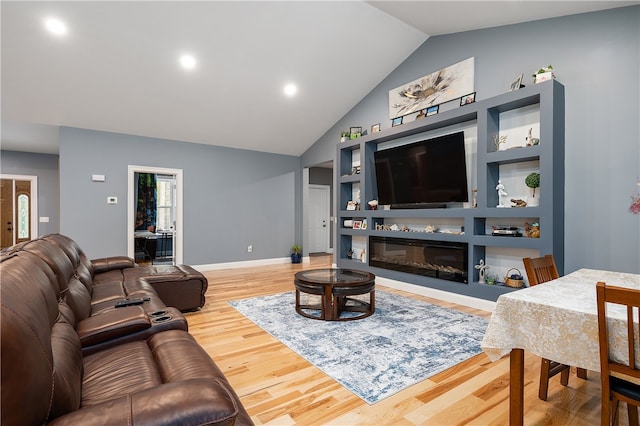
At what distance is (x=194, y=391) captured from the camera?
103 centimetres

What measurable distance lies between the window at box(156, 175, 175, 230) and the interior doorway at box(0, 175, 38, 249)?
263 cm

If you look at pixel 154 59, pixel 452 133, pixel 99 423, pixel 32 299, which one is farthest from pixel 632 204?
pixel 154 59

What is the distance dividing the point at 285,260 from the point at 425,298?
13.0 feet

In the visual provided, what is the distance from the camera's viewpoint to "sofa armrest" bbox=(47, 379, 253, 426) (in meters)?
0.91

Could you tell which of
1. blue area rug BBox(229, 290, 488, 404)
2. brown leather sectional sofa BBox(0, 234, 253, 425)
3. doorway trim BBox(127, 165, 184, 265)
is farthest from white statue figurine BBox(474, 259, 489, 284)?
doorway trim BBox(127, 165, 184, 265)

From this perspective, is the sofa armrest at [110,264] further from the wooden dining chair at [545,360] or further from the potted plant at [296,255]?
the wooden dining chair at [545,360]

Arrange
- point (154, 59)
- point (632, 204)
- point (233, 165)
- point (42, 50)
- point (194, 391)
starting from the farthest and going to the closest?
point (233, 165)
point (154, 59)
point (42, 50)
point (632, 204)
point (194, 391)

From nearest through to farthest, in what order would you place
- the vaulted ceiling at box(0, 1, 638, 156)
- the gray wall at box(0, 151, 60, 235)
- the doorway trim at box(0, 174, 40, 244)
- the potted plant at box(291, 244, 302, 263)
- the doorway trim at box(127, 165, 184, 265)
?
1. the vaulted ceiling at box(0, 1, 638, 156)
2. the doorway trim at box(127, 165, 184, 265)
3. the gray wall at box(0, 151, 60, 235)
4. the doorway trim at box(0, 174, 40, 244)
5. the potted plant at box(291, 244, 302, 263)

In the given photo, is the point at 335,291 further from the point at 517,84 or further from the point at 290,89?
the point at 290,89

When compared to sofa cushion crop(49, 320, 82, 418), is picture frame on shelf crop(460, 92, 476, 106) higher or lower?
higher

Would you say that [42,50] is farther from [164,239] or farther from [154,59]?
[164,239]

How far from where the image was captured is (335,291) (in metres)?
3.37

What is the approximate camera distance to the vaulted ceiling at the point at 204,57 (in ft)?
12.4

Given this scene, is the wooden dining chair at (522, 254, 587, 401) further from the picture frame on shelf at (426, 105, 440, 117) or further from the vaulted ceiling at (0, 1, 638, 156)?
the picture frame on shelf at (426, 105, 440, 117)
